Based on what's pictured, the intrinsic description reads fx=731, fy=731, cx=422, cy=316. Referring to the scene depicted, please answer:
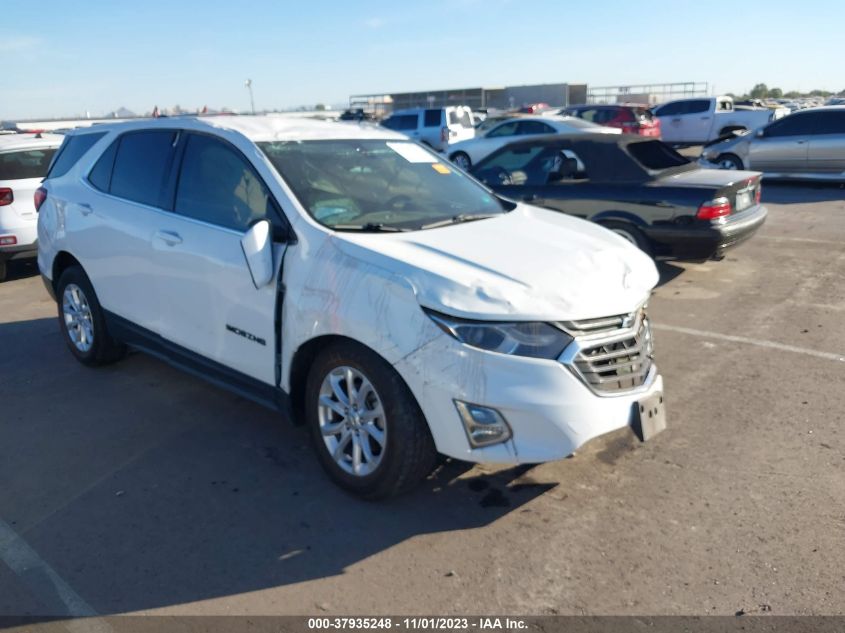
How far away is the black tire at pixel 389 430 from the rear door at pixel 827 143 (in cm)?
1363

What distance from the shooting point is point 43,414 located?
4871mm

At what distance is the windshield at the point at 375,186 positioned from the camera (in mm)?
3982

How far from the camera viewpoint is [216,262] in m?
4.11

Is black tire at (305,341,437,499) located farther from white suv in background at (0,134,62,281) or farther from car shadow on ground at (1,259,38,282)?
car shadow on ground at (1,259,38,282)

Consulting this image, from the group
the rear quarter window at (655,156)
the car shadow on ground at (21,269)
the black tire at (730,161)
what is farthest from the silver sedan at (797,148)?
the car shadow on ground at (21,269)

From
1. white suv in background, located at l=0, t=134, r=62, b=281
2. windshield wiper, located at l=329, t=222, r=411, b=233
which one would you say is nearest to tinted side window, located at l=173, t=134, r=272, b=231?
windshield wiper, located at l=329, t=222, r=411, b=233

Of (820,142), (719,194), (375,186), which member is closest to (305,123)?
(375,186)

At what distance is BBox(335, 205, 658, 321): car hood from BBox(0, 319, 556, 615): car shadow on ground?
1081mm

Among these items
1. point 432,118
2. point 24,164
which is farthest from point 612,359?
point 432,118

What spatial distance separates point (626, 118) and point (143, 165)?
61.4 ft

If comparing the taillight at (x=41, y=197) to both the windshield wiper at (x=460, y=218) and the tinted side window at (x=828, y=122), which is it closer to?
the windshield wiper at (x=460, y=218)

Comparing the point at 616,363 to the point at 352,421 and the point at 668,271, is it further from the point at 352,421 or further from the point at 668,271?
the point at 668,271

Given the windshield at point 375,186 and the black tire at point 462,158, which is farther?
the black tire at point 462,158

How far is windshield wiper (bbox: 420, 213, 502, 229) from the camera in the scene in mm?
4066
